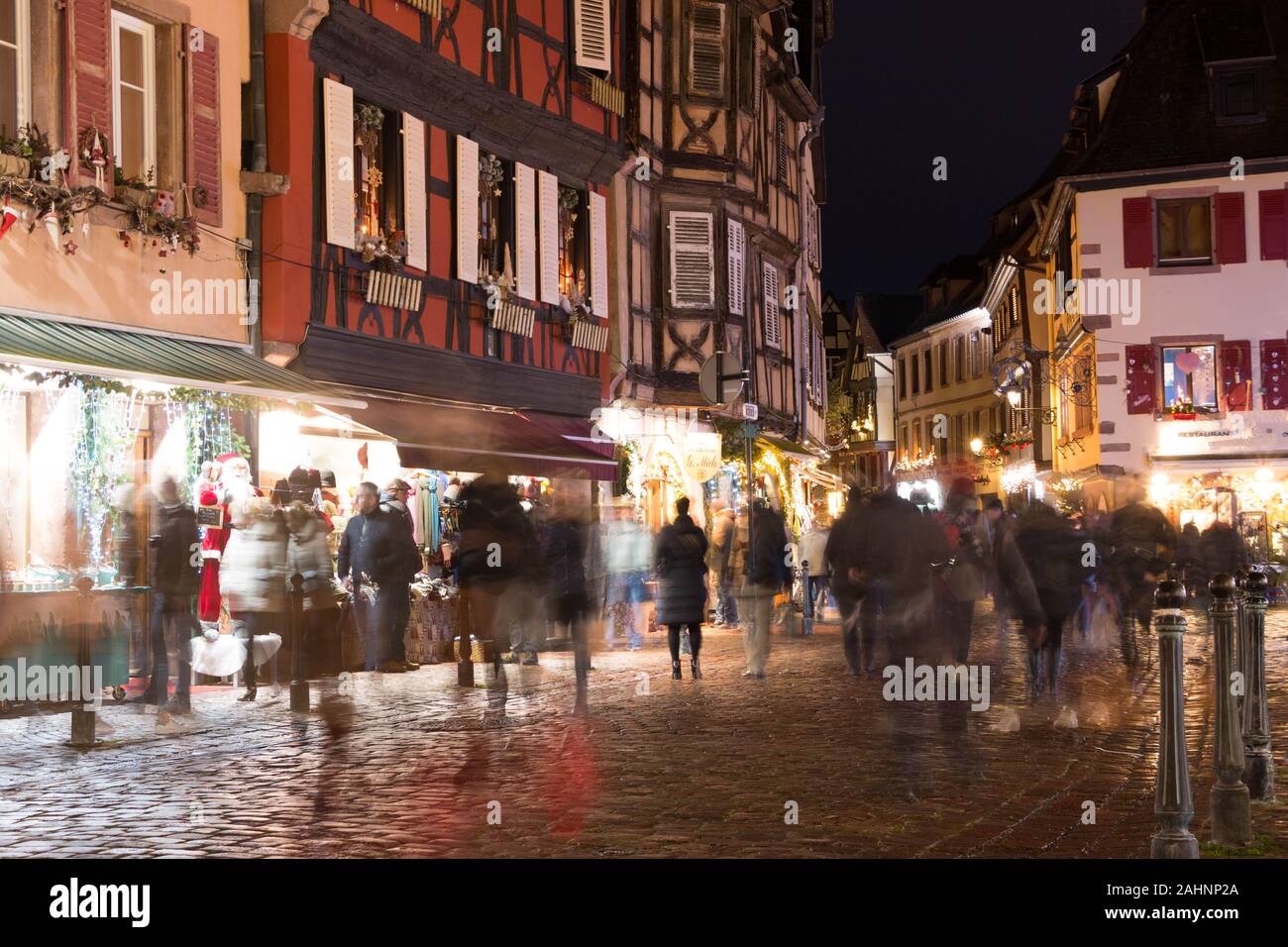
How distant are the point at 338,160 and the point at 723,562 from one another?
7.69 metres

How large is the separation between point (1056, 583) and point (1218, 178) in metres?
25.3

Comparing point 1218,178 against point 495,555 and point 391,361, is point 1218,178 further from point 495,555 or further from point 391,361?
point 495,555

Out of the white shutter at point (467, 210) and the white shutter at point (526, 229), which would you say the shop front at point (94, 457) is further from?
the white shutter at point (526, 229)

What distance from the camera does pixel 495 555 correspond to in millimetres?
13336

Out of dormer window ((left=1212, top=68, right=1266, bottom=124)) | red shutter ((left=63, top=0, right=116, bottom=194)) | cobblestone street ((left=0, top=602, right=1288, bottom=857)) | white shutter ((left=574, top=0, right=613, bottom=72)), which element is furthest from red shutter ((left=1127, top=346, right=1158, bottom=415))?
Result: red shutter ((left=63, top=0, right=116, bottom=194))

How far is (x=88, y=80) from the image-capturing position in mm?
15594

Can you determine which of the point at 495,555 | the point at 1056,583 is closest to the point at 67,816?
the point at 495,555

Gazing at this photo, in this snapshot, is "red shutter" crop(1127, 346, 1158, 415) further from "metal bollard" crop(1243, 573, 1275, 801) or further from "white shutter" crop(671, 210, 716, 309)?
"metal bollard" crop(1243, 573, 1275, 801)

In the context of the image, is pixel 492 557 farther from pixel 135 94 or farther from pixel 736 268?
pixel 736 268

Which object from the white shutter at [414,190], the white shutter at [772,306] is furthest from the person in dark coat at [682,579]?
the white shutter at [772,306]

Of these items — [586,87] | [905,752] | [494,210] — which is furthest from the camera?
[586,87]

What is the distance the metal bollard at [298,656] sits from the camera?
1389 centimetres

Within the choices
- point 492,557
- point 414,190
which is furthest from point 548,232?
point 492,557

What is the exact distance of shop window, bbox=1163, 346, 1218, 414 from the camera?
1464 inches
